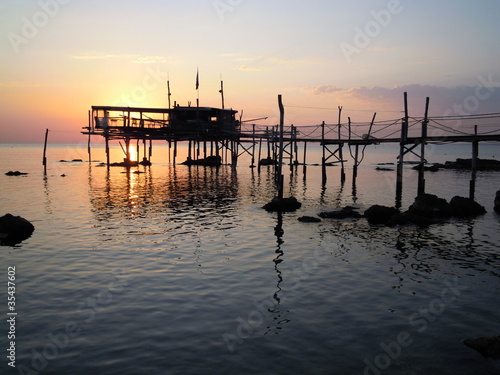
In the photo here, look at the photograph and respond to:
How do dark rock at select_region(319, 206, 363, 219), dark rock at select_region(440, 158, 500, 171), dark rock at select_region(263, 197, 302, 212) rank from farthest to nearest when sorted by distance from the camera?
dark rock at select_region(440, 158, 500, 171)
dark rock at select_region(263, 197, 302, 212)
dark rock at select_region(319, 206, 363, 219)

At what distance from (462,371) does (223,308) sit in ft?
18.6

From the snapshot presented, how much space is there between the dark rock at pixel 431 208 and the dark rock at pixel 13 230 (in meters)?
21.4

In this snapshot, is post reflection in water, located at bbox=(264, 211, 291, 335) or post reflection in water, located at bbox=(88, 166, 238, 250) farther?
post reflection in water, located at bbox=(88, 166, 238, 250)

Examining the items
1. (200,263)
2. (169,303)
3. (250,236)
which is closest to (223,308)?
(169,303)

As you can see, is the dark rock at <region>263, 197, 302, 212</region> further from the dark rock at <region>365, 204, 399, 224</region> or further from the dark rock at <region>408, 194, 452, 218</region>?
the dark rock at <region>408, 194, 452, 218</region>

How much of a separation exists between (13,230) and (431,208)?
22817mm

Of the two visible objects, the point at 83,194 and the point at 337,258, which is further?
the point at 83,194

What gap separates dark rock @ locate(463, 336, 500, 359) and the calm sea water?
25 centimetres

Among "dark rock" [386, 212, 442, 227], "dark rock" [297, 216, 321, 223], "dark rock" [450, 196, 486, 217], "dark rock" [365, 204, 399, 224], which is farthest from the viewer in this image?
"dark rock" [450, 196, 486, 217]

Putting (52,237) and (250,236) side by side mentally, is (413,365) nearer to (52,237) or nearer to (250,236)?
(250,236)

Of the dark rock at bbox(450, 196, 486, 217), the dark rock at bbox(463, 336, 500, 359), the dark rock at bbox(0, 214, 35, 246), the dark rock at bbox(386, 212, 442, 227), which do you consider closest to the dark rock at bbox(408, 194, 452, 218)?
the dark rock at bbox(450, 196, 486, 217)

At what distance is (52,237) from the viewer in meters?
19.0

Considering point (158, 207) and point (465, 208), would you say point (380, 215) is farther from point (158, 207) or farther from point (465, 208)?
point (158, 207)

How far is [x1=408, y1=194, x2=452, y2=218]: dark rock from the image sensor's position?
25056mm
